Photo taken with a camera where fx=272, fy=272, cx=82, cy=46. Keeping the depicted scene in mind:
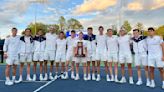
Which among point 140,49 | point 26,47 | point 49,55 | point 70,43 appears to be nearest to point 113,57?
point 140,49

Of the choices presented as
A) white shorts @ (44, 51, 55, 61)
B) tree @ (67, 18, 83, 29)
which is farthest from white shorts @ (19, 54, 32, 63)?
tree @ (67, 18, 83, 29)

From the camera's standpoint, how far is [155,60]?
859 cm

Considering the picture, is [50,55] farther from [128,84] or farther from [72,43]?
[128,84]

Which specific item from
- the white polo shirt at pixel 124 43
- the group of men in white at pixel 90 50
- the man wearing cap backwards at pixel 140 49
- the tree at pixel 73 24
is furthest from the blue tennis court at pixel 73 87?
the tree at pixel 73 24

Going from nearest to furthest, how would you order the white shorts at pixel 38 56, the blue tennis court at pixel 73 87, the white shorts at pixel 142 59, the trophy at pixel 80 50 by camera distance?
the blue tennis court at pixel 73 87 → the white shorts at pixel 142 59 → the trophy at pixel 80 50 → the white shorts at pixel 38 56

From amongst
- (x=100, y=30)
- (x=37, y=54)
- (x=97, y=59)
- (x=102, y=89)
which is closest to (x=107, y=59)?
(x=97, y=59)

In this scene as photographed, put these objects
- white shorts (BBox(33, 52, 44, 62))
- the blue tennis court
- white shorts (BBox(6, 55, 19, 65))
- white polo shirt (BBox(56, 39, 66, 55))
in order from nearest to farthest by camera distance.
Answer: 1. the blue tennis court
2. white shorts (BBox(6, 55, 19, 65))
3. white shorts (BBox(33, 52, 44, 62))
4. white polo shirt (BBox(56, 39, 66, 55))

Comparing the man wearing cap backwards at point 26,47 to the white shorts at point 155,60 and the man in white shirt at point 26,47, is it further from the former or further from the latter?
the white shorts at point 155,60

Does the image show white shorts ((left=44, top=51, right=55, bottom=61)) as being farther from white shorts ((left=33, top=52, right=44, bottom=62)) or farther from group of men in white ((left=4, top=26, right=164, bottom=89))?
white shorts ((left=33, top=52, right=44, bottom=62))

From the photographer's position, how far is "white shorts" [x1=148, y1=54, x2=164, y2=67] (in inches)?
333

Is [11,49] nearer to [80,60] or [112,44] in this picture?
[80,60]

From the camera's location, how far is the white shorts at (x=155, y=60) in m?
8.46

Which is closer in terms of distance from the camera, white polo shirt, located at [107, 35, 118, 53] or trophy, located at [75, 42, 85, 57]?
white polo shirt, located at [107, 35, 118, 53]

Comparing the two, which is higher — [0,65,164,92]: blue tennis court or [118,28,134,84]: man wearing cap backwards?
[118,28,134,84]: man wearing cap backwards
